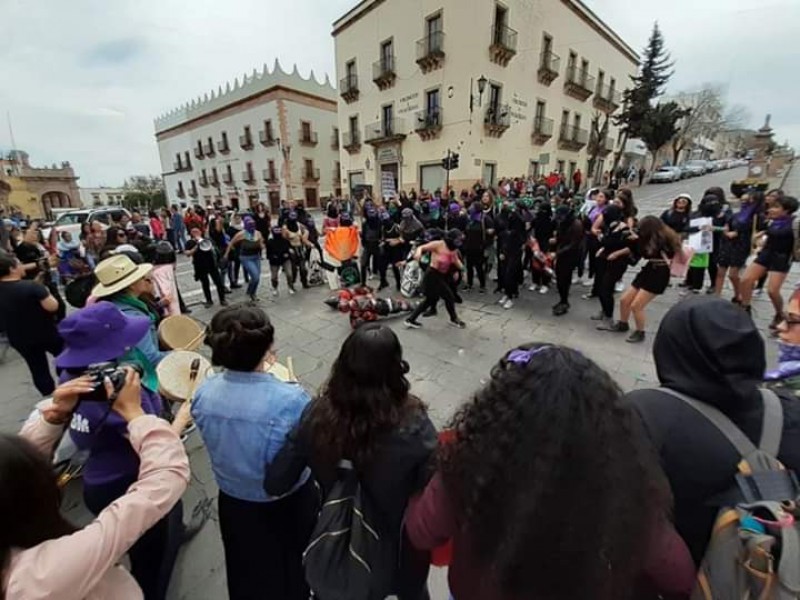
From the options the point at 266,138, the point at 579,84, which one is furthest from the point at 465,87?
the point at 266,138

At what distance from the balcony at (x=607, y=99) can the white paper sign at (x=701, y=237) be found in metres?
23.8

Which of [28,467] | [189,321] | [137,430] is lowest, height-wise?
[189,321]

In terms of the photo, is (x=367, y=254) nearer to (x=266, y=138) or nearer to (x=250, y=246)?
(x=250, y=246)

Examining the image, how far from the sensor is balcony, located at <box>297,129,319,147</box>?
27.1 metres

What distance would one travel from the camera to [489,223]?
21.0ft

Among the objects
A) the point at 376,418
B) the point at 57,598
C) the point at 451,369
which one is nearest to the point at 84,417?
the point at 57,598

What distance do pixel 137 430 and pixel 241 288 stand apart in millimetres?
6771

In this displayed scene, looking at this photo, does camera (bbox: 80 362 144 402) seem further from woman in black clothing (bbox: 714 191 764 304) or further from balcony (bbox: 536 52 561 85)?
balcony (bbox: 536 52 561 85)

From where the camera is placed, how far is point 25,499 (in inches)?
29.6

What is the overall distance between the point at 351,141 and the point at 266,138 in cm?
943

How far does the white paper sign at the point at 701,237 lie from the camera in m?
5.12

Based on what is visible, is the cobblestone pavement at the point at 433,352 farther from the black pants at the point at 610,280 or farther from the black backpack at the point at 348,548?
the black backpack at the point at 348,548

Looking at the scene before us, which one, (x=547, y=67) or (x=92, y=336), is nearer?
(x=92, y=336)

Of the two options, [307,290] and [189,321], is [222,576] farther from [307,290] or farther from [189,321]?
[307,290]
